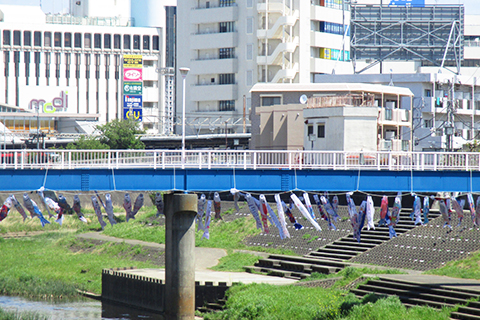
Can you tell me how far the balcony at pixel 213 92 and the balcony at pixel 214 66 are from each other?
2.08 m

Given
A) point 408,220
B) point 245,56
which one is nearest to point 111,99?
point 245,56

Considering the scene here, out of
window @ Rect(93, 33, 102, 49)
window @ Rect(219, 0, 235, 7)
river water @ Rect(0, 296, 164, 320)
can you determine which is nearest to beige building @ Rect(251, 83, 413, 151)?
river water @ Rect(0, 296, 164, 320)

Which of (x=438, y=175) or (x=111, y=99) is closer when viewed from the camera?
(x=438, y=175)

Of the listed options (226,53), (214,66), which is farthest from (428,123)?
(214,66)

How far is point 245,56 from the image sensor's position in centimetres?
10619

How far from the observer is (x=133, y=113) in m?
119

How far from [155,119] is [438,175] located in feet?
309

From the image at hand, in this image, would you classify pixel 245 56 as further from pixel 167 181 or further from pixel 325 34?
pixel 167 181

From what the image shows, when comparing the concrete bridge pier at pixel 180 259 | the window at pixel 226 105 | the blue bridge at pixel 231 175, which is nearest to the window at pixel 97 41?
the window at pixel 226 105

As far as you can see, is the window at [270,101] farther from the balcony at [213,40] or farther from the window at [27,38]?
the window at [27,38]

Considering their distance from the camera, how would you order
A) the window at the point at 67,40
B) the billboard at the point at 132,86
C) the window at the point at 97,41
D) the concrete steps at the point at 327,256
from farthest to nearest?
1. the window at the point at 97,41
2. the window at the point at 67,40
3. the billboard at the point at 132,86
4. the concrete steps at the point at 327,256

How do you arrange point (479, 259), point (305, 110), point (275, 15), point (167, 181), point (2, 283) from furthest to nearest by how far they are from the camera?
point (275, 15), point (305, 110), point (2, 283), point (479, 259), point (167, 181)

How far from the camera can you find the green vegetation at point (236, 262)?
46250 mm

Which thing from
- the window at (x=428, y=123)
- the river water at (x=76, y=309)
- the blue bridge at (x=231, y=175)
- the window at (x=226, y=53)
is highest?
the window at (x=226, y=53)
